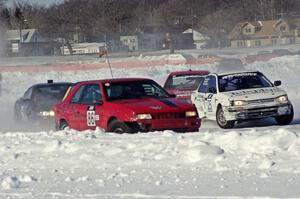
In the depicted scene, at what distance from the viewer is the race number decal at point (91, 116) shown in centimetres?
1372

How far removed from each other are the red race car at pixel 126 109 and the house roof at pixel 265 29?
50550mm

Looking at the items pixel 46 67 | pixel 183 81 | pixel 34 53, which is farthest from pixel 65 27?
pixel 183 81

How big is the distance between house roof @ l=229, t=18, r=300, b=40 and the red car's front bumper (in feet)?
168

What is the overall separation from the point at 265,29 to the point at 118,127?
188ft

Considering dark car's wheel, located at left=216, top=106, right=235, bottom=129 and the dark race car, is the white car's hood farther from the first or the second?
the dark race car

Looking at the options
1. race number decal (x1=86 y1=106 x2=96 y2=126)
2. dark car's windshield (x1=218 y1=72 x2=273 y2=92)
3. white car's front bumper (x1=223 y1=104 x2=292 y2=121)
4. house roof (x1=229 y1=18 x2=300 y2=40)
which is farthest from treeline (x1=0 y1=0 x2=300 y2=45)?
race number decal (x1=86 y1=106 x2=96 y2=126)

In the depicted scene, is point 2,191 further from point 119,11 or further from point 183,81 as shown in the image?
point 119,11

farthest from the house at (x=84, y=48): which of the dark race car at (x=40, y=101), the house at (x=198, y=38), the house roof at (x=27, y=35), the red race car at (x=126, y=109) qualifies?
the red race car at (x=126, y=109)

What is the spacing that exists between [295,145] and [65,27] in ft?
238

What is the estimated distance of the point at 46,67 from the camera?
46625 millimetres

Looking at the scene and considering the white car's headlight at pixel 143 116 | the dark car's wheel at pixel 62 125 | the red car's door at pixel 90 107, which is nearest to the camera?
the white car's headlight at pixel 143 116

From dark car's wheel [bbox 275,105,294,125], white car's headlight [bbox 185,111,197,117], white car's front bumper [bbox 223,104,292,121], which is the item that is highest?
white car's headlight [bbox 185,111,197,117]

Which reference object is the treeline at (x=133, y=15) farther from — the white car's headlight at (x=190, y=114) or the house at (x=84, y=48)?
the white car's headlight at (x=190, y=114)

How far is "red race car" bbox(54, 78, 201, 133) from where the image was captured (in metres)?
12.9
